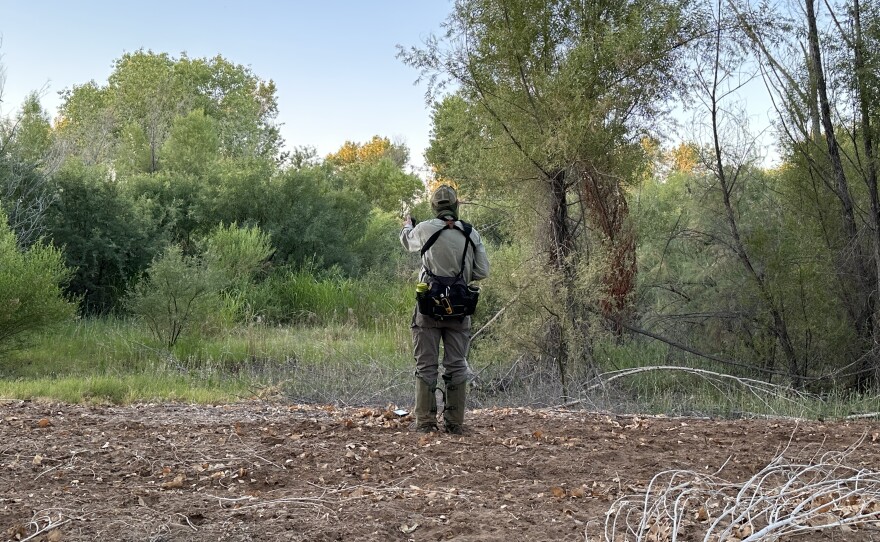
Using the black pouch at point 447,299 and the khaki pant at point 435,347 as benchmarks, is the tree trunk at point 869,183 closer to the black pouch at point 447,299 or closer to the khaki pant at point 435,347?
the khaki pant at point 435,347

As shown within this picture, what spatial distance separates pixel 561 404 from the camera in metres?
9.59

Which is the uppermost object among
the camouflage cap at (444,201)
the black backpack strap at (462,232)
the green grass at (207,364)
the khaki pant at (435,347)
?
the camouflage cap at (444,201)

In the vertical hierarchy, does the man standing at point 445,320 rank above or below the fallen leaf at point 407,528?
above

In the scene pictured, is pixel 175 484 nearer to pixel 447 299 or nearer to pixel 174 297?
pixel 447 299

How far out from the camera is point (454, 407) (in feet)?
22.2

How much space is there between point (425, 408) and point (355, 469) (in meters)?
1.40

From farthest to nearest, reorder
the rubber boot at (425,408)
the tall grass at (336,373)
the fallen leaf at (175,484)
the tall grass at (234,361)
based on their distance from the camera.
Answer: the tall grass at (234,361), the tall grass at (336,373), the rubber boot at (425,408), the fallen leaf at (175,484)

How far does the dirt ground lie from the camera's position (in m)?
4.07

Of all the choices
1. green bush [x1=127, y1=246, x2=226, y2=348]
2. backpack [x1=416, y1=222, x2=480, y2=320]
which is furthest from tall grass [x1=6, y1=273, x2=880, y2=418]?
backpack [x1=416, y1=222, x2=480, y2=320]

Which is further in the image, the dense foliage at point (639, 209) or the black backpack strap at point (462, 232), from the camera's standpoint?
the dense foliage at point (639, 209)

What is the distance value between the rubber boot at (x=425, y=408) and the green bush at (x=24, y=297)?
741cm

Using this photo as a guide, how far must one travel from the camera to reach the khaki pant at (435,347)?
675 cm

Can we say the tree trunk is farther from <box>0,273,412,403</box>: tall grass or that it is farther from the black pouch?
the black pouch

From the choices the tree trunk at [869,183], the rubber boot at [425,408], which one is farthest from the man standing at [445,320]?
the tree trunk at [869,183]
